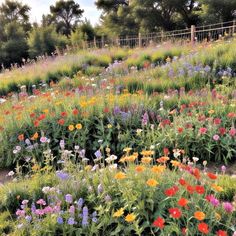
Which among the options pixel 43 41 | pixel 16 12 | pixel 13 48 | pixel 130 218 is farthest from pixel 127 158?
pixel 16 12

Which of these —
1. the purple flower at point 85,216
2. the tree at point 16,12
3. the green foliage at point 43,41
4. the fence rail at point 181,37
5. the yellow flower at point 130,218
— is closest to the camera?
the yellow flower at point 130,218

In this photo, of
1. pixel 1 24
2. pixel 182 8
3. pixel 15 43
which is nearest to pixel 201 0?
pixel 182 8

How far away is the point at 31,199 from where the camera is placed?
303 cm

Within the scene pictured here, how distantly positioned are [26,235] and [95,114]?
241 centimetres

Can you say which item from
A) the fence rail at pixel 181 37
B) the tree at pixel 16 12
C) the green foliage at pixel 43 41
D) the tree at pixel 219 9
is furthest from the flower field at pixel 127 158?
the tree at pixel 16 12

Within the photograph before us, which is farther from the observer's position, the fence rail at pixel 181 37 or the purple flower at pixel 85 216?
the fence rail at pixel 181 37

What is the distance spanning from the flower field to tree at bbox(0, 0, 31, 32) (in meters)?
37.0

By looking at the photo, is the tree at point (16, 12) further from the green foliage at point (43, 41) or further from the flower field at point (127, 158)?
the flower field at point (127, 158)

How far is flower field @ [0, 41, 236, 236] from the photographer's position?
2.32 m

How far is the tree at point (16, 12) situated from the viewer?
4086cm

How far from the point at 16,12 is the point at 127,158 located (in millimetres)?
44709

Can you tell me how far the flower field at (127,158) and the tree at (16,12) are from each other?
37030 mm

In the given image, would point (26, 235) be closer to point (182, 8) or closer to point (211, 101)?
point (211, 101)

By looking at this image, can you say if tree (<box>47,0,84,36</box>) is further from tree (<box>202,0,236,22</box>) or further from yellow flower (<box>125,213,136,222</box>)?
yellow flower (<box>125,213,136,222</box>)
